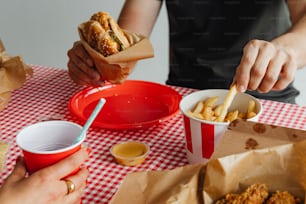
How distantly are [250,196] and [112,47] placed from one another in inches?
23.5

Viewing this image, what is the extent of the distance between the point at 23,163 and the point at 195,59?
3.27 feet

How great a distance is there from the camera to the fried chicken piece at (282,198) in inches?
36.5

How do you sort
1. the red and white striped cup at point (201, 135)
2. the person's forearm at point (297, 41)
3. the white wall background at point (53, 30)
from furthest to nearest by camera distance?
the white wall background at point (53, 30) → the person's forearm at point (297, 41) → the red and white striped cup at point (201, 135)

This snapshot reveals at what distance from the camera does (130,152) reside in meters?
1.24

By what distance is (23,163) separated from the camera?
0.93 metres

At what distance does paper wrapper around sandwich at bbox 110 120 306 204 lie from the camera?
0.91m

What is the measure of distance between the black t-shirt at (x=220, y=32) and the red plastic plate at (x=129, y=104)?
305 mm

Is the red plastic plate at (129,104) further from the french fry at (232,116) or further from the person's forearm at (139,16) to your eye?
the person's forearm at (139,16)

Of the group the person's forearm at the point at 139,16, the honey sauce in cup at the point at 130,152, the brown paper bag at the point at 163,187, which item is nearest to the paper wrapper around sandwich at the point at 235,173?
the brown paper bag at the point at 163,187

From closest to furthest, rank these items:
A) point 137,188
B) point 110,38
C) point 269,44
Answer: point 137,188 < point 269,44 < point 110,38

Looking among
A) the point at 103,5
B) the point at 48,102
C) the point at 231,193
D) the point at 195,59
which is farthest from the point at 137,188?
the point at 103,5

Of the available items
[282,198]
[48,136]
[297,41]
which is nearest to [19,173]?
[48,136]

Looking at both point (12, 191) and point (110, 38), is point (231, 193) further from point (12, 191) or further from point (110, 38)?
point (110, 38)

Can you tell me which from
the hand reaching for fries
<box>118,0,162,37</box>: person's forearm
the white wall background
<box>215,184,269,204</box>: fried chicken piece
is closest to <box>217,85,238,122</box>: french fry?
the hand reaching for fries
